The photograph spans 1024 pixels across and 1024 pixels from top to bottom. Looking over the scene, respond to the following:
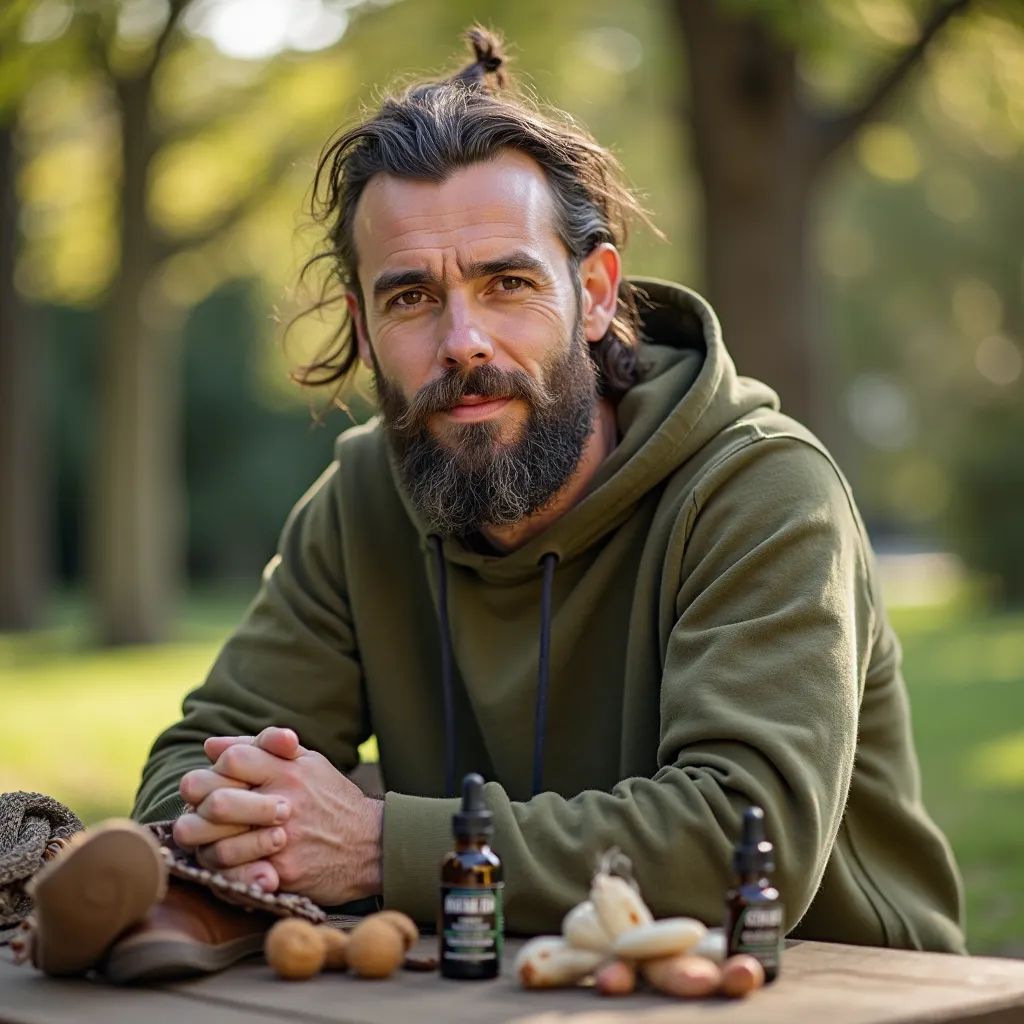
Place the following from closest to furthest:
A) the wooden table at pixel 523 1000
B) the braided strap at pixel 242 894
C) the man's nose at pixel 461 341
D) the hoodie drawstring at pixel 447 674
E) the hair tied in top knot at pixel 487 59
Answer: the wooden table at pixel 523 1000 → the braided strap at pixel 242 894 → the man's nose at pixel 461 341 → the hoodie drawstring at pixel 447 674 → the hair tied in top knot at pixel 487 59

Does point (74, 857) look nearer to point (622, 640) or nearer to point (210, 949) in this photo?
point (210, 949)

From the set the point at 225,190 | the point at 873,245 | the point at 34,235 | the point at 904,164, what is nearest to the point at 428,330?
the point at 904,164

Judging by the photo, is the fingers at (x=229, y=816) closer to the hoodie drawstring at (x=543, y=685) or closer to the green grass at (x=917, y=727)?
the hoodie drawstring at (x=543, y=685)

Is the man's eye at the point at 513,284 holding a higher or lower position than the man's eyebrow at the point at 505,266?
lower

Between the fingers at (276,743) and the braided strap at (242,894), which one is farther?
the fingers at (276,743)

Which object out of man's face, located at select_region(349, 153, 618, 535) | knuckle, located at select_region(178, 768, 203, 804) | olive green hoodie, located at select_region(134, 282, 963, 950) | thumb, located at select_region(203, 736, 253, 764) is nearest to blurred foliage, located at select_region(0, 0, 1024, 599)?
man's face, located at select_region(349, 153, 618, 535)

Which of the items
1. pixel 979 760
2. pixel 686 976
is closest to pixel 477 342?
pixel 686 976

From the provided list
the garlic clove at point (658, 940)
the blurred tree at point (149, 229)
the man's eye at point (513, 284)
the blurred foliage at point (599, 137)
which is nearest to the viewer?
the garlic clove at point (658, 940)

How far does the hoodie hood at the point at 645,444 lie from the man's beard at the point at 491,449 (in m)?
0.08

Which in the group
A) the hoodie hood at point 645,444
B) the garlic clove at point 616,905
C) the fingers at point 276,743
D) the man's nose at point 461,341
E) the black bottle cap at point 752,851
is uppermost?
the man's nose at point 461,341

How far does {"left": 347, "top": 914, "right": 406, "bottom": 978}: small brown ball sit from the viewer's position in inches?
88.4

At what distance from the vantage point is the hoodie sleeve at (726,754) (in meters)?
2.55

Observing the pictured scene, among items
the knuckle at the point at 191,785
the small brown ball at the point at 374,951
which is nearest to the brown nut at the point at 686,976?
the small brown ball at the point at 374,951

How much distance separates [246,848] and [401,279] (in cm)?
126
